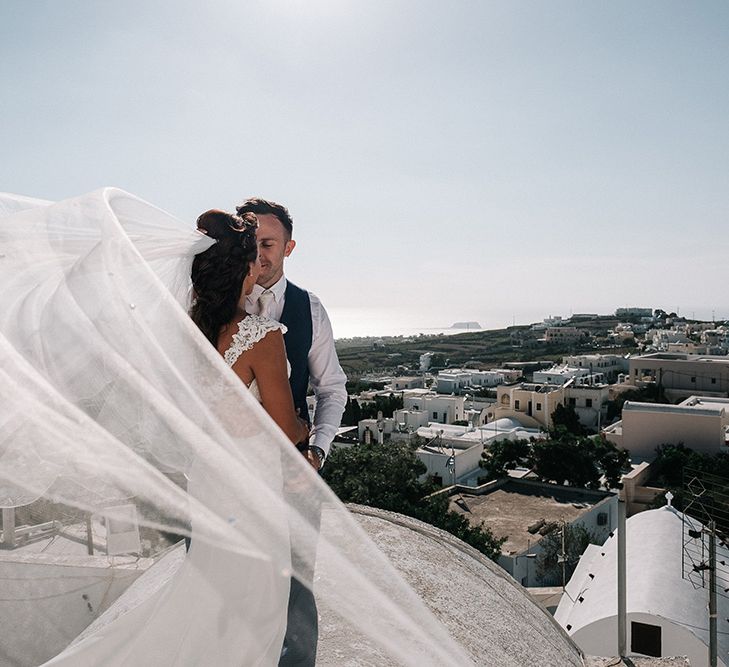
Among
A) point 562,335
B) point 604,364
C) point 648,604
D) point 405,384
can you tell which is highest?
point 562,335

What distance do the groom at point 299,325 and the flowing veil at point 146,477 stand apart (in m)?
0.30

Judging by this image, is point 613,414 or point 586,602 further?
point 613,414

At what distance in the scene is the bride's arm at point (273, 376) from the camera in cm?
142

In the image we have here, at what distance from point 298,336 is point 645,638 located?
23.6ft

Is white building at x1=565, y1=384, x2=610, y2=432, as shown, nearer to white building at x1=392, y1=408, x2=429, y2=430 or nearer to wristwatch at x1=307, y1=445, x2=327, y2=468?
white building at x1=392, y1=408, x2=429, y2=430

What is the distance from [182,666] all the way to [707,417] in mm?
23282

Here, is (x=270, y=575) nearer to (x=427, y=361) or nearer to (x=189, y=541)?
(x=189, y=541)

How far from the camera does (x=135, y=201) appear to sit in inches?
58.4

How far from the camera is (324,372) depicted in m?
1.83

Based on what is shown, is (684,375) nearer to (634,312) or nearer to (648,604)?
(648,604)

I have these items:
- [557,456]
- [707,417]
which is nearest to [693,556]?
[557,456]

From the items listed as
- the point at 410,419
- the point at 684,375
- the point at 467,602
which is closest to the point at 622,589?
the point at 467,602

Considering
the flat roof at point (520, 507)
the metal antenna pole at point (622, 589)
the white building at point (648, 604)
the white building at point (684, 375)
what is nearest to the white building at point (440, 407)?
the white building at point (684, 375)

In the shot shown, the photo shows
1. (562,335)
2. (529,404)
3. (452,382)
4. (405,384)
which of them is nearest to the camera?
(529,404)
